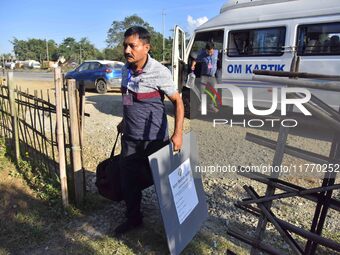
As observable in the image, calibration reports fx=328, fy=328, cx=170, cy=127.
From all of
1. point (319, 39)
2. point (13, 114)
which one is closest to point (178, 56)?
point (319, 39)

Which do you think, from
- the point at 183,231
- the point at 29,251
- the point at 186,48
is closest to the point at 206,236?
the point at 183,231

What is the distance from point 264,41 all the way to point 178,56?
1.86m

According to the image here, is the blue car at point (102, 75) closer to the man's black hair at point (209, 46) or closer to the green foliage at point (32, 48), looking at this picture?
the man's black hair at point (209, 46)

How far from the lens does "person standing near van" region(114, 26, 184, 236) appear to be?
2.47 metres

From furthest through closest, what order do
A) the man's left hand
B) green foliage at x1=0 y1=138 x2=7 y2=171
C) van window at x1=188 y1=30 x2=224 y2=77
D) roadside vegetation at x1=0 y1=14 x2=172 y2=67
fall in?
roadside vegetation at x1=0 y1=14 x2=172 y2=67 → van window at x1=188 y1=30 x2=224 y2=77 → green foliage at x1=0 y1=138 x2=7 y2=171 → the man's left hand

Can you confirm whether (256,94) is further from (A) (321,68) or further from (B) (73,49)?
(B) (73,49)

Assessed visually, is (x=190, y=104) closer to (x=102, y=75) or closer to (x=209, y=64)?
(x=209, y=64)

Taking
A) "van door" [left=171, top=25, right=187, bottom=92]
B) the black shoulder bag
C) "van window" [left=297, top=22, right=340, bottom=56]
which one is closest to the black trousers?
the black shoulder bag

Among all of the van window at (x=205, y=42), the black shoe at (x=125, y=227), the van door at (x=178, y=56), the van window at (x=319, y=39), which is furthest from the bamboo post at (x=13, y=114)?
the van window at (x=319, y=39)

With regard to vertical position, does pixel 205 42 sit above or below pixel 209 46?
above

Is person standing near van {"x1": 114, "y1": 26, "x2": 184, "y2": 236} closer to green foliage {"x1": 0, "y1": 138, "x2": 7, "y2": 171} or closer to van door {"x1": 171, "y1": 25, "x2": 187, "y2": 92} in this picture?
green foliage {"x1": 0, "y1": 138, "x2": 7, "y2": 171}

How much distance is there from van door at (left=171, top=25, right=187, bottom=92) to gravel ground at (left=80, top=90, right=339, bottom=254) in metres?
0.98

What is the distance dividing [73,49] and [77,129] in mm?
70713

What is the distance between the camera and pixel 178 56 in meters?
7.14
